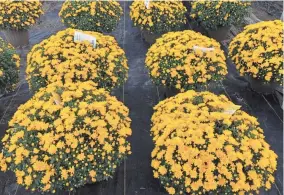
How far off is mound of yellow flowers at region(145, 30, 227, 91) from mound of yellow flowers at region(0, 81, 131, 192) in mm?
1518

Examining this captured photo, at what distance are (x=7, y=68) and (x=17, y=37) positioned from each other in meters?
2.48

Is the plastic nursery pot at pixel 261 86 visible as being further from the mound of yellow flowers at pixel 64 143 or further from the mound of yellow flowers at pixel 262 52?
the mound of yellow flowers at pixel 64 143

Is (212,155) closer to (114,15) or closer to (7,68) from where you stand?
(7,68)

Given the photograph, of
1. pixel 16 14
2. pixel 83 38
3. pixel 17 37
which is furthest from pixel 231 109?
pixel 17 37

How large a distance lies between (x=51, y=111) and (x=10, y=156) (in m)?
0.73

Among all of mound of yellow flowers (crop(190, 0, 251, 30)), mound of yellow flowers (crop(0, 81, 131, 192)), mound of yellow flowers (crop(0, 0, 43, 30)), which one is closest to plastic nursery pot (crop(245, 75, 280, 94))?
mound of yellow flowers (crop(190, 0, 251, 30))

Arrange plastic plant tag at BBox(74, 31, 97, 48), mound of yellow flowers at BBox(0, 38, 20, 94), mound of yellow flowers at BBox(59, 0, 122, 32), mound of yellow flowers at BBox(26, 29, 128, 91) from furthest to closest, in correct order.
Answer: mound of yellow flowers at BBox(59, 0, 122, 32) → mound of yellow flowers at BBox(0, 38, 20, 94) → plastic plant tag at BBox(74, 31, 97, 48) → mound of yellow flowers at BBox(26, 29, 128, 91)

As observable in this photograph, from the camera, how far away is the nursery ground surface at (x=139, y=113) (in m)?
4.11

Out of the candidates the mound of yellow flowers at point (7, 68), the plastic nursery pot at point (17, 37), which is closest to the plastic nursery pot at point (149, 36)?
the plastic nursery pot at point (17, 37)

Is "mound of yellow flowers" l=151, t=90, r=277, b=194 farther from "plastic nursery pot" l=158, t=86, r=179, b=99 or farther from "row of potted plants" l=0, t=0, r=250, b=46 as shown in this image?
"row of potted plants" l=0, t=0, r=250, b=46

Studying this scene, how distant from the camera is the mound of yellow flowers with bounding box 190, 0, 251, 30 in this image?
23.5 ft

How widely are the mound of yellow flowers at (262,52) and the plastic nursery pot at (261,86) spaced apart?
16 cm

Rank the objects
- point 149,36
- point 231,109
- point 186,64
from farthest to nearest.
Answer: point 149,36 < point 186,64 < point 231,109

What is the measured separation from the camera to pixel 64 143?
11.1 feet
